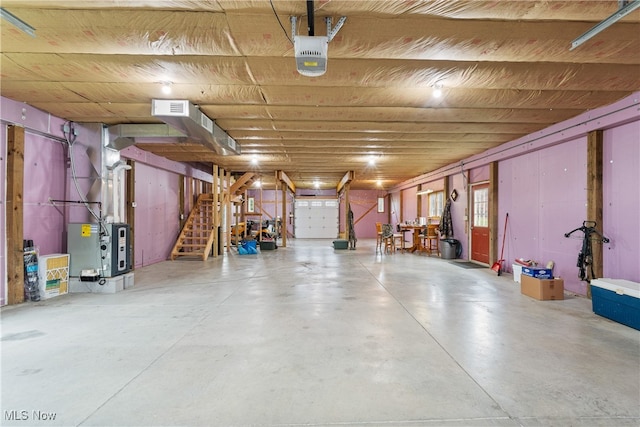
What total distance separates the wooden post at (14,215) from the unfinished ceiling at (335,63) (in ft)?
1.92

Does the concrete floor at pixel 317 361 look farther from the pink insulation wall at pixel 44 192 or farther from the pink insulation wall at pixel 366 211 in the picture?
the pink insulation wall at pixel 366 211

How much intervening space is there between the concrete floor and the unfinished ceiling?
8.72 ft

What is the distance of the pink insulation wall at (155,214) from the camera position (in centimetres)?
696

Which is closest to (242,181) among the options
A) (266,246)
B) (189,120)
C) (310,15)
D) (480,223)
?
(266,246)

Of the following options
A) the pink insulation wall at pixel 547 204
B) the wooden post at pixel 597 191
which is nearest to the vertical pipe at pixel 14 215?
the wooden post at pixel 597 191

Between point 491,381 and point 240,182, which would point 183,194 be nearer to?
point 240,182

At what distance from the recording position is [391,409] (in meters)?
1.82

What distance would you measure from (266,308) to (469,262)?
603cm

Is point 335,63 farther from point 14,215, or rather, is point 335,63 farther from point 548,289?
point 14,215

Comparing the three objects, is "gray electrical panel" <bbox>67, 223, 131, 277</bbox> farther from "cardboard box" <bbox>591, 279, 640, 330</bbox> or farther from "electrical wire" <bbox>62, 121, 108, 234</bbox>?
"cardboard box" <bbox>591, 279, 640, 330</bbox>

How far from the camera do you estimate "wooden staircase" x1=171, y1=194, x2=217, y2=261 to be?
8336mm

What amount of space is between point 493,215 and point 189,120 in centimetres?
645

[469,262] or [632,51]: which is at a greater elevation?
[632,51]

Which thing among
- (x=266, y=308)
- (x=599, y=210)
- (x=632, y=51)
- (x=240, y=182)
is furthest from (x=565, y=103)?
(x=240, y=182)
